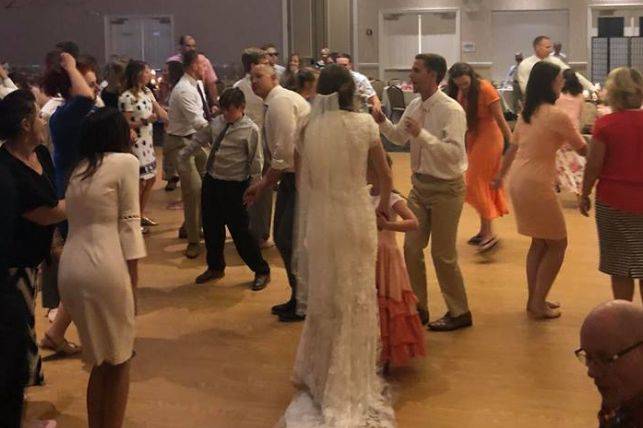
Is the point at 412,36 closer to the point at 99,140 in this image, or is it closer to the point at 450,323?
the point at 450,323

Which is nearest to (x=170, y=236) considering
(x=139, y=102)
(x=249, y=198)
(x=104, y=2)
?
(x=139, y=102)

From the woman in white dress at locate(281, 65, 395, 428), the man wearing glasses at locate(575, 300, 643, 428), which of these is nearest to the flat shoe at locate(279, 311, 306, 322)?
the woman in white dress at locate(281, 65, 395, 428)

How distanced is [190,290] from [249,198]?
3.19ft

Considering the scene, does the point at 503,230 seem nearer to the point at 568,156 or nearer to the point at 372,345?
the point at 568,156

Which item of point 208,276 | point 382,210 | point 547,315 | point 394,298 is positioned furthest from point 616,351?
point 208,276

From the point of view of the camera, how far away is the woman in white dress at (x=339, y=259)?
12.3 ft

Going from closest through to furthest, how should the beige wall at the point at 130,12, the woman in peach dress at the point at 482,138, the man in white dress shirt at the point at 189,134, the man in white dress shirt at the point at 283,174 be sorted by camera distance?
the man in white dress shirt at the point at 283,174
the woman in peach dress at the point at 482,138
the man in white dress shirt at the point at 189,134
the beige wall at the point at 130,12

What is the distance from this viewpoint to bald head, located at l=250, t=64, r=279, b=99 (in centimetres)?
550

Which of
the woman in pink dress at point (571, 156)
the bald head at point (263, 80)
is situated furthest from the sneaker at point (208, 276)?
the woman in pink dress at point (571, 156)

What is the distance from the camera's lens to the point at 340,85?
3777 millimetres

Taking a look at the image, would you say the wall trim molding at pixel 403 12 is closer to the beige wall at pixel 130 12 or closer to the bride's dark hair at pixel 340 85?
the beige wall at pixel 130 12

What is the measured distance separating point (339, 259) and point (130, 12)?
48.2 ft

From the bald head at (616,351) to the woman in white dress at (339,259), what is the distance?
1.96 m

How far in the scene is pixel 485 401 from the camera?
4086mm
